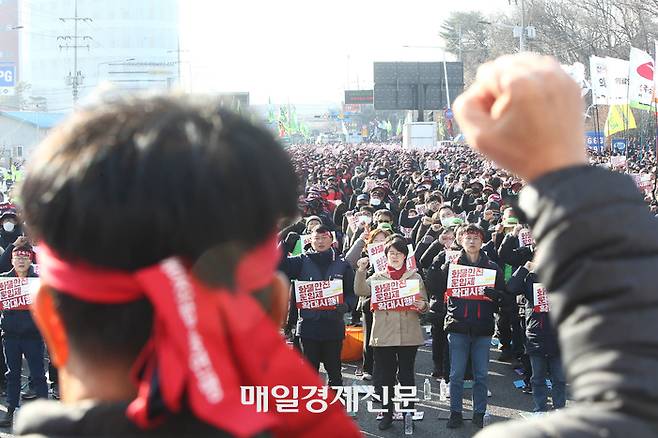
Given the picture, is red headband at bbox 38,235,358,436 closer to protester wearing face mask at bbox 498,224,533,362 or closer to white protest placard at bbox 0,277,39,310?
white protest placard at bbox 0,277,39,310

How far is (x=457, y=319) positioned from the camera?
8312 mm

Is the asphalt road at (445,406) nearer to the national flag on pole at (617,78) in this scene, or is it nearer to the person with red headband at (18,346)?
the person with red headband at (18,346)

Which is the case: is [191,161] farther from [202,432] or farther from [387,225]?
[387,225]

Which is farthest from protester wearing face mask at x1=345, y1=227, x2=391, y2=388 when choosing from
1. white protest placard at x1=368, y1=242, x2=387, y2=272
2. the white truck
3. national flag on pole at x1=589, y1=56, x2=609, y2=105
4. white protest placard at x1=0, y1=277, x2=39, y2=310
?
the white truck

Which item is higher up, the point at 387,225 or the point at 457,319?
the point at 387,225

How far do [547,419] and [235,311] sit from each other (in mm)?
410

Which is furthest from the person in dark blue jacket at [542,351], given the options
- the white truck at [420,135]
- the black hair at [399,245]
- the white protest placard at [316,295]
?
the white truck at [420,135]

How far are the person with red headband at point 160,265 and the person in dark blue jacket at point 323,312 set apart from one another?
291 inches

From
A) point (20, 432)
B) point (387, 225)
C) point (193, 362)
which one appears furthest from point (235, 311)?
point (387, 225)

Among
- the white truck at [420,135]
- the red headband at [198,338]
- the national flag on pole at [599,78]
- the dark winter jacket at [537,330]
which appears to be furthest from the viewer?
the white truck at [420,135]

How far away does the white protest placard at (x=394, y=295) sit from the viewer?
27.6 feet

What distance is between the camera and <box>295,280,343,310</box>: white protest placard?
28.1ft

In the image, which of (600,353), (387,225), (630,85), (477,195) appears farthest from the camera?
(630,85)

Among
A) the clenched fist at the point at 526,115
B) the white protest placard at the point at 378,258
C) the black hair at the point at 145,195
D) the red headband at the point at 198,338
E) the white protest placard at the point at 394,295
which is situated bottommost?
the white protest placard at the point at 394,295
